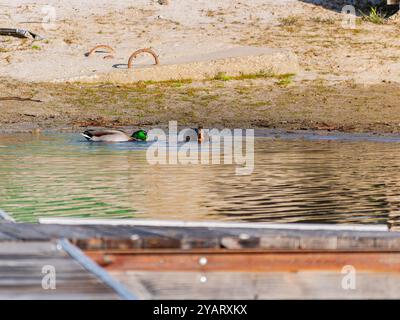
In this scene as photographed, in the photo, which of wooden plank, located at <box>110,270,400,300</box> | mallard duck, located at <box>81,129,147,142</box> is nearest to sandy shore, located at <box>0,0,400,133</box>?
mallard duck, located at <box>81,129,147,142</box>

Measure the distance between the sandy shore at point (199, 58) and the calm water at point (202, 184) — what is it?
2.86 m

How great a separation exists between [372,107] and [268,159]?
5.43 m

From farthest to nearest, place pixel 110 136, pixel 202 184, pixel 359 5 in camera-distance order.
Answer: pixel 359 5 < pixel 110 136 < pixel 202 184

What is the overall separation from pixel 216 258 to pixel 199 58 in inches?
636

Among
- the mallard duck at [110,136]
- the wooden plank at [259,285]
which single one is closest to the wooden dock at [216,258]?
the wooden plank at [259,285]

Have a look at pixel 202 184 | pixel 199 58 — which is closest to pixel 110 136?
pixel 202 184

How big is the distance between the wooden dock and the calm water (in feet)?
9.55

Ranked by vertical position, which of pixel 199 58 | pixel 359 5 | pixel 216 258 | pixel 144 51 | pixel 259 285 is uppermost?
pixel 359 5

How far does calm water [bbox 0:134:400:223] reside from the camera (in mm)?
9562

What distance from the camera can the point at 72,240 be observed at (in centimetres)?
595

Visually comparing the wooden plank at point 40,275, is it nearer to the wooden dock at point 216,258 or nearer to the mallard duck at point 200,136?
the wooden dock at point 216,258

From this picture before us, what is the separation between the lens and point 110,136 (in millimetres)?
15703

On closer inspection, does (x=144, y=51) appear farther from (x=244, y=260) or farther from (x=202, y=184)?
(x=244, y=260)

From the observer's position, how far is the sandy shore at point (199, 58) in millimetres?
18875
